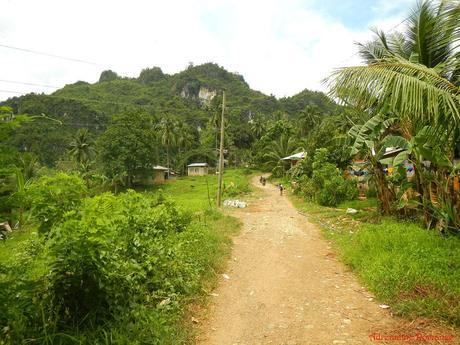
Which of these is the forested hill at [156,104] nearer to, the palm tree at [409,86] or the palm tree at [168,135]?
the palm tree at [409,86]

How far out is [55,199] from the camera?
12.2 feet

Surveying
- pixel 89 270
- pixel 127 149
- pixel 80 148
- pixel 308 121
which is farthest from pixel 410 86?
pixel 308 121

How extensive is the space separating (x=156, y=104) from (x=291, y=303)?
87.8 meters

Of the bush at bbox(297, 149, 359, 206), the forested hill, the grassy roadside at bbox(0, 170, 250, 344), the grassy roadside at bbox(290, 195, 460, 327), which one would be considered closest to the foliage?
the forested hill

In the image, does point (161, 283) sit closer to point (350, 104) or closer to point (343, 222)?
point (350, 104)

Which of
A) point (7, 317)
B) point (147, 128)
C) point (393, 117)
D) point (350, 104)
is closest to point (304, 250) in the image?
point (393, 117)

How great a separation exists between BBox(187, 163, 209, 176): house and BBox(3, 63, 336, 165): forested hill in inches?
325

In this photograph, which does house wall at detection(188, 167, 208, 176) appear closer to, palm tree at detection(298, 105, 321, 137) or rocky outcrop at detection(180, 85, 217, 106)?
palm tree at detection(298, 105, 321, 137)

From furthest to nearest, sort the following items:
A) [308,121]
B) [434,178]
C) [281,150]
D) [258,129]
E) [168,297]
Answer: [258,129]
[308,121]
[281,150]
[434,178]
[168,297]

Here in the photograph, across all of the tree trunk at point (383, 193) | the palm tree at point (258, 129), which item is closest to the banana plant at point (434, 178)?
the tree trunk at point (383, 193)

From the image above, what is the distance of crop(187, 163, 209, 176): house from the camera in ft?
174

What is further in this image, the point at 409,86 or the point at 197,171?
the point at 197,171

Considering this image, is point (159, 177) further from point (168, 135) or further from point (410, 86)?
point (410, 86)

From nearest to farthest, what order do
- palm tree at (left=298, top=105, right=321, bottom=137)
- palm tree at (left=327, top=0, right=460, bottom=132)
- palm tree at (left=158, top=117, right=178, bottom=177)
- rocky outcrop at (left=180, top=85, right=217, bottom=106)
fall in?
1. palm tree at (left=327, top=0, right=460, bottom=132)
2. palm tree at (left=298, top=105, right=321, bottom=137)
3. palm tree at (left=158, top=117, right=178, bottom=177)
4. rocky outcrop at (left=180, top=85, right=217, bottom=106)
